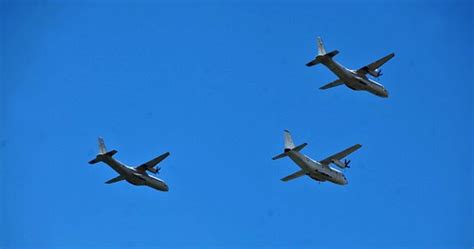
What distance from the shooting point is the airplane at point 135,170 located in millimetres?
84938

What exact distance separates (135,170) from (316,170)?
15.1 meters

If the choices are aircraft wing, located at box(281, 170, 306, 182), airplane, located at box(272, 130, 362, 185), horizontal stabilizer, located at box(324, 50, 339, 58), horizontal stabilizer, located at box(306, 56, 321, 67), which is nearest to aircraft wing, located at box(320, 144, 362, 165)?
airplane, located at box(272, 130, 362, 185)

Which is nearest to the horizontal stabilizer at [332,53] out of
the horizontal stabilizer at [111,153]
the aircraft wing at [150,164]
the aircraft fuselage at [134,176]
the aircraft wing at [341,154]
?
the aircraft wing at [341,154]

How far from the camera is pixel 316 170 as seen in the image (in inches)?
3418

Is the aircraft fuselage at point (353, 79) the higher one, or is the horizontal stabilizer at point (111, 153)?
the aircraft fuselage at point (353, 79)

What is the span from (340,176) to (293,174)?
5.63 meters

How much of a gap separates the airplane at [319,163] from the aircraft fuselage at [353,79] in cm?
488

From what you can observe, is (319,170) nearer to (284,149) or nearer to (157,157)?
(284,149)

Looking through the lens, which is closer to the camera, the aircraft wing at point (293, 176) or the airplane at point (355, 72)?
the airplane at point (355, 72)

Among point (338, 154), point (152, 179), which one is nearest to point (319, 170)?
point (338, 154)

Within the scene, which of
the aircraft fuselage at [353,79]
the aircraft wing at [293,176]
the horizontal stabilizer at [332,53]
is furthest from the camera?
the aircraft wing at [293,176]

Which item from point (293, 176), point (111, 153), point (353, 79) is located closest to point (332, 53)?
point (353, 79)

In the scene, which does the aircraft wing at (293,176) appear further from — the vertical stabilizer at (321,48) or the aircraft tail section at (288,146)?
the vertical stabilizer at (321,48)

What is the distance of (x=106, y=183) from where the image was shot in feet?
309
